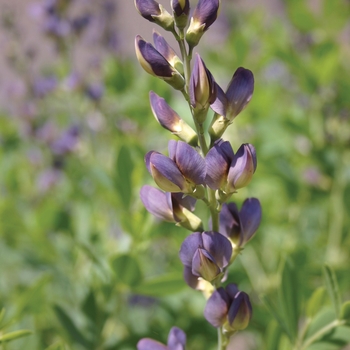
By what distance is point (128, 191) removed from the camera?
96 cm

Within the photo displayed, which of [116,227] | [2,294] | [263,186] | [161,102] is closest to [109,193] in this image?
[116,227]

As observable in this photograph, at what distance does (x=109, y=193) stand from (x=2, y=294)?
0.41 metres

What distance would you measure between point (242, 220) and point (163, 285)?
0.78ft

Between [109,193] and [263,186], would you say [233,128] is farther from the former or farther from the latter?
[109,193]

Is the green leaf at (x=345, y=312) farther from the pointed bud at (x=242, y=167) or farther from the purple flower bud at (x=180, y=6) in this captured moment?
the purple flower bud at (x=180, y=6)

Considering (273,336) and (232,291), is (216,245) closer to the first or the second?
(232,291)

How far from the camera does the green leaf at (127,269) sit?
0.78m

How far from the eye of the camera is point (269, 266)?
128 centimetres

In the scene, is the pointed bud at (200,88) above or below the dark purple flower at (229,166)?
above

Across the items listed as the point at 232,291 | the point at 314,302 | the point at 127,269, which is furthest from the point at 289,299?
the point at 127,269

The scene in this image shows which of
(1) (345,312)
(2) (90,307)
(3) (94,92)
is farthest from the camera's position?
(3) (94,92)

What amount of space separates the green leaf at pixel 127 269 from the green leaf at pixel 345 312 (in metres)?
0.31

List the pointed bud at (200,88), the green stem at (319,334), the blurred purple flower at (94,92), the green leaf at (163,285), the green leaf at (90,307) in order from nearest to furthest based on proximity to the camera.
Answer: the pointed bud at (200,88), the green stem at (319,334), the green leaf at (163,285), the green leaf at (90,307), the blurred purple flower at (94,92)

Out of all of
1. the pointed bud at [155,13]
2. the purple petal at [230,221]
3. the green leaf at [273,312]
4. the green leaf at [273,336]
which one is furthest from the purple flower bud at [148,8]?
the green leaf at [273,336]
